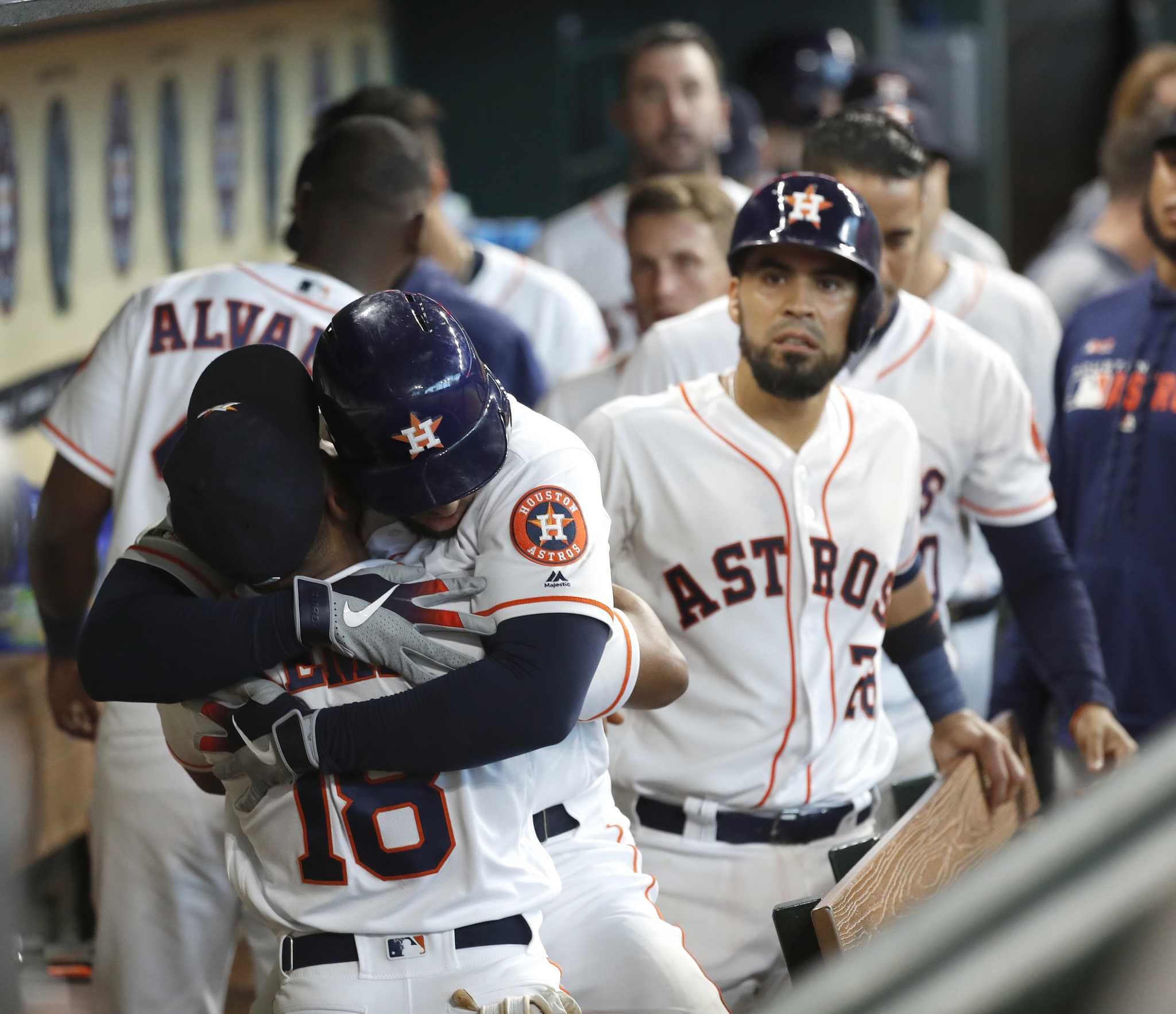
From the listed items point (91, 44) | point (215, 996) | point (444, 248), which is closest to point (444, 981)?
point (215, 996)

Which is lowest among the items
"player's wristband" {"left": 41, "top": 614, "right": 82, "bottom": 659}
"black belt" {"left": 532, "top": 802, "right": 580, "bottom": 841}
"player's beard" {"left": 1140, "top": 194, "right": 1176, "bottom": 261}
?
"player's wristband" {"left": 41, "top": 614, "right": 82, "bottom": 659}

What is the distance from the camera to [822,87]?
273 inches

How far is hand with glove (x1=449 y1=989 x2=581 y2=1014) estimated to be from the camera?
1.74 m

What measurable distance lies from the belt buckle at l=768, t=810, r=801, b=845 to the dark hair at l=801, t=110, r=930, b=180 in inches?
52.9

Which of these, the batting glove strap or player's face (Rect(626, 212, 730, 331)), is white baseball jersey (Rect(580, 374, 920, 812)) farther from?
player's face (Rect(626, 212, 730, 331))

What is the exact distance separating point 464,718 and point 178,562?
1.38 ft

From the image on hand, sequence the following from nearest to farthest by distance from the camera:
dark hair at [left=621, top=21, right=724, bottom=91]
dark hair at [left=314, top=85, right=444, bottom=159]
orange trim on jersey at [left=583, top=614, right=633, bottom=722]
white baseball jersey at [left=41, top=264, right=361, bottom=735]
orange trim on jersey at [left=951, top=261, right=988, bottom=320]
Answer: orange trim on jersey at [left=583, top=614, right=633, bottom=722], white baseball jersey at [left=41, top=264, right=361, bottom=735], orange trim on jersey at [left=951, top=261, right=988, bottom=320], dark hair at [left=314, top=85, right=444, bottom=159], dark hair at [left=621, top=21, right=724, bottom=91]

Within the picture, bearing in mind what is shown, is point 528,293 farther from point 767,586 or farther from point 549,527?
point 549,527

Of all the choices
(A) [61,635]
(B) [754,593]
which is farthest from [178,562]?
(A) [61,635]

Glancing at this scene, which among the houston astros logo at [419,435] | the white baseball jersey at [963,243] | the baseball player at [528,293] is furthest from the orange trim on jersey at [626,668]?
the white baseball jersey at [963,243]

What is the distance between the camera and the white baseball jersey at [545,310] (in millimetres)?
4484

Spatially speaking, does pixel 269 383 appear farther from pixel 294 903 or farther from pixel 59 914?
pixel 59 914

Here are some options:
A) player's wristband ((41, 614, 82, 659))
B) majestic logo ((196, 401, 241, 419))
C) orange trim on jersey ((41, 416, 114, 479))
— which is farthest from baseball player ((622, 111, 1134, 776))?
majestic logo ((196, 401, 241, 419))

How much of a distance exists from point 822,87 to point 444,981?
5.78 m
